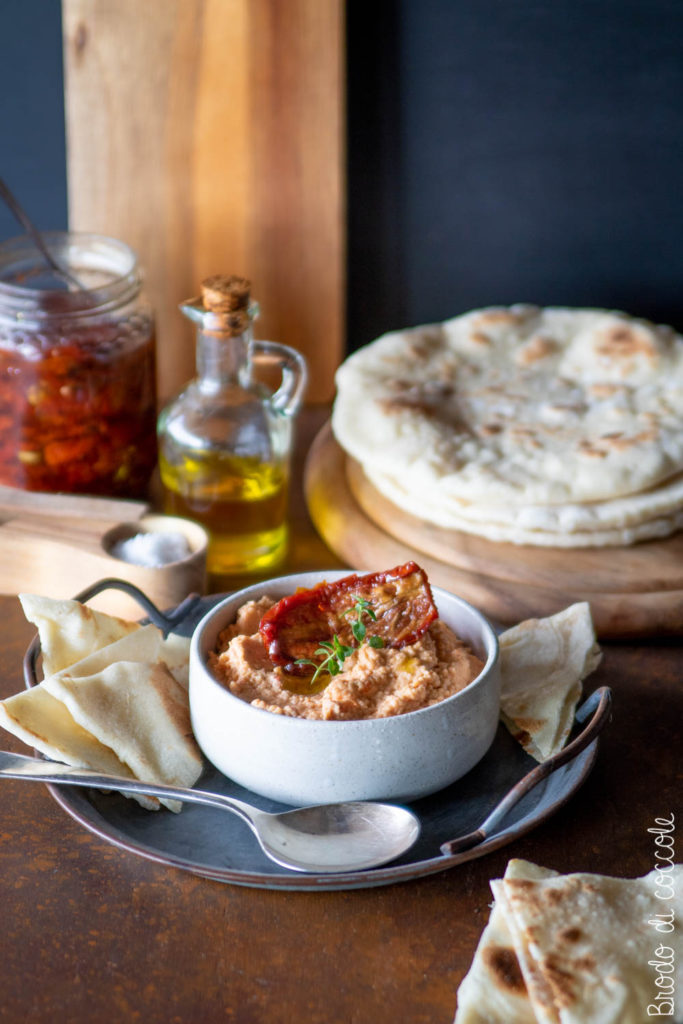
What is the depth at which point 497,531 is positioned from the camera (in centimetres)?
162

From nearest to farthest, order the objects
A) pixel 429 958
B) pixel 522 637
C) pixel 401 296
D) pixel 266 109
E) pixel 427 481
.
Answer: pixel 429 958
pixel 522 637
pixel 427 481
pixel 266 109
pixel 401 296

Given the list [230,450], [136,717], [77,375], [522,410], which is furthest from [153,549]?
[522,410]

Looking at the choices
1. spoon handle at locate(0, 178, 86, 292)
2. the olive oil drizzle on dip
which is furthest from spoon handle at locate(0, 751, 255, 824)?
spoon handle at locate(0, 178, 86, 292)

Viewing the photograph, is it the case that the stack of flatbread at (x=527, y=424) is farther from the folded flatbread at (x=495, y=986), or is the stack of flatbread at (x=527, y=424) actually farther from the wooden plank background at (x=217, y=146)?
the folded flatbread at (x=495, y=986)

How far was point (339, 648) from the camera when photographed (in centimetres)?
117

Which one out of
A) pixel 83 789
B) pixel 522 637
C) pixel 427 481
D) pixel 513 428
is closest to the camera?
pixel 83 789

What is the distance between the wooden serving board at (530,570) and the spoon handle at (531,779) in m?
0.34

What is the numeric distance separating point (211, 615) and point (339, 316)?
1.07m

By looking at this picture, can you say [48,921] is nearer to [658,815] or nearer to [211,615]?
[211,615]

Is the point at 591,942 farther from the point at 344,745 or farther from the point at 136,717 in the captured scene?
the point at 136,717

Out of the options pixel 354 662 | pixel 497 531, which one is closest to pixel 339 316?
pixel 497 531

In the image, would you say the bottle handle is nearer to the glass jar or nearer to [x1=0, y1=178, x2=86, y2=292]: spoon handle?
the glass jar

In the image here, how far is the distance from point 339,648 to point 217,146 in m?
1.25

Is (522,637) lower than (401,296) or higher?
lower
